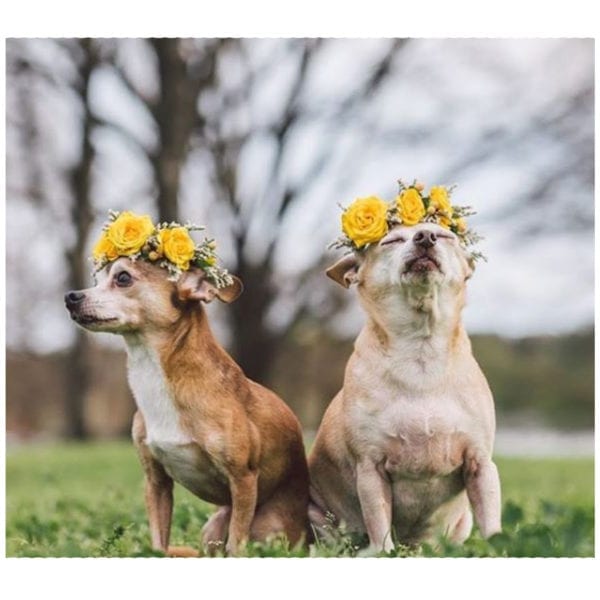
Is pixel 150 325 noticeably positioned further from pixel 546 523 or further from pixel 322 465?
pixel 546 523

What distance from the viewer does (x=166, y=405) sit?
459cm

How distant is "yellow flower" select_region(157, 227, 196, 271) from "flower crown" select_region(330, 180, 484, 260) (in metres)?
0.65

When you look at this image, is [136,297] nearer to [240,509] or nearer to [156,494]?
[156,494]

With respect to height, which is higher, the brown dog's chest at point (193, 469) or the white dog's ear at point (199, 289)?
the white dog's ear at point (199, 289)

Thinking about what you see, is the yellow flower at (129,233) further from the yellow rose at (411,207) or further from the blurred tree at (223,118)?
the blurred tree at (223,118)

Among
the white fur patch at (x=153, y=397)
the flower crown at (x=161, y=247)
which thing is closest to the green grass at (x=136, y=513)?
the white fur patch at (x=153, y=397)

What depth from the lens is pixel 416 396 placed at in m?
4.49

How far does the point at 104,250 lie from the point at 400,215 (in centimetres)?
131

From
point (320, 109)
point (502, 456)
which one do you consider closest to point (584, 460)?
point (502, 456)

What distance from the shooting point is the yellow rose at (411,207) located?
464 centimetres

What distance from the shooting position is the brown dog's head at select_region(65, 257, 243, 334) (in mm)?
4559

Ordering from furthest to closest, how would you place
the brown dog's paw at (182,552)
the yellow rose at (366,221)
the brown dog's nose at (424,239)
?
the brown dog's paw at (182,552)
the yellow rose at (366,221)
the brown dog's nose at (424,239)

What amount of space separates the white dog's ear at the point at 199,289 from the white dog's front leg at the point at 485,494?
1265 mm

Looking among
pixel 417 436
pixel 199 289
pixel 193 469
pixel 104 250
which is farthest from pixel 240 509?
pixel 104 250
